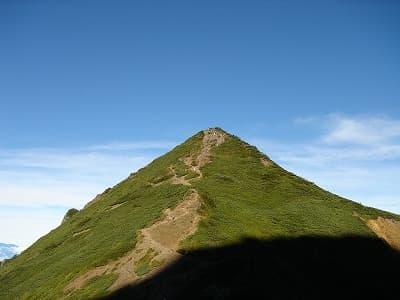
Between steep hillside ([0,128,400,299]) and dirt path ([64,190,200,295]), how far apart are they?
142 millimetres

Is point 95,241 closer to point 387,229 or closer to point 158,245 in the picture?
point 158,245

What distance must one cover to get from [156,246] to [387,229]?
4020cm

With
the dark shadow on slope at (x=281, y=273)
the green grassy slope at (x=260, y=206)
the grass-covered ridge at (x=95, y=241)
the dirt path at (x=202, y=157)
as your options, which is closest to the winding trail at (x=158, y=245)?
the grass-covered ridge at (x=95, y=241)

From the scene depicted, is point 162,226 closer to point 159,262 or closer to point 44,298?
point 159,262

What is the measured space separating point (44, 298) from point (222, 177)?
1417 inches

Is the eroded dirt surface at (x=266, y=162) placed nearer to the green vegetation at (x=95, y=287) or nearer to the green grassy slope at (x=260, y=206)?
the green grassy slope at (x=260, y=206)

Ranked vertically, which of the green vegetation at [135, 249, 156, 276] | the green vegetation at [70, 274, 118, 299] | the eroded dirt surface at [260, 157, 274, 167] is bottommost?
the green vegetation at [70, 274, 118, 299]

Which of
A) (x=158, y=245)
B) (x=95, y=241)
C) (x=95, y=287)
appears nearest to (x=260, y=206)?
(x=158, y=245)

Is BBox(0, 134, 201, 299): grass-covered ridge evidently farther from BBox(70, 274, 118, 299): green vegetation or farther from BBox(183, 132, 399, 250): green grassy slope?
BBox(183, 132, 399, 250): green grassy slope

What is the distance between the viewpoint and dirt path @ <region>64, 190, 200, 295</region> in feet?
154

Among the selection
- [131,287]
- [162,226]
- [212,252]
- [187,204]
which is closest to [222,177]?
[187,204]

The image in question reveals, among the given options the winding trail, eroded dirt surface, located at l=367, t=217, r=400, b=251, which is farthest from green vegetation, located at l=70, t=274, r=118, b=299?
eroded dirt surface, located at l=367, t=217, r=400, b=251

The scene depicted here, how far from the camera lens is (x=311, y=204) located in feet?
229

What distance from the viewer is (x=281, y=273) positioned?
45.1 metres
